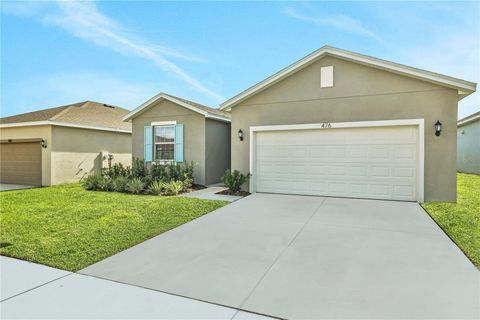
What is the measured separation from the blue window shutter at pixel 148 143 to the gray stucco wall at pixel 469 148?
18.3 m

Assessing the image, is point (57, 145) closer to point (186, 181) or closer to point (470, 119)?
point (186, 181)

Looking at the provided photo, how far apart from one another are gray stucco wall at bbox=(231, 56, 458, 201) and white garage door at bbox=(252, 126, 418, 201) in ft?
1.32

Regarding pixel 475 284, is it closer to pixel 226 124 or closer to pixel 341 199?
pixel 341 199

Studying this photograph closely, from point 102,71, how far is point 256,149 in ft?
36.8

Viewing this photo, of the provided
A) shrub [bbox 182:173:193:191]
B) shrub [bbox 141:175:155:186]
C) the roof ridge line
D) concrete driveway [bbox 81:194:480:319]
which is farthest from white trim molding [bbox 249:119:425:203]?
the roof ridge line

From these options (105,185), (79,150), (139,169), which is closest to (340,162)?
(139,169)

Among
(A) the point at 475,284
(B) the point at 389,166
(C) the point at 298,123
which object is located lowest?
(A) the point at 475,284

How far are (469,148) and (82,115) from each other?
23.1 meters

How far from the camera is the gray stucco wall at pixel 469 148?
16.0 metres

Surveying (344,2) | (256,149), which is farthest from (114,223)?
(344,2)

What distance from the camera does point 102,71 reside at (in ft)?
51.2

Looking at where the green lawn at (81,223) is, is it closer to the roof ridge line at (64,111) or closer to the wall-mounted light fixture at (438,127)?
the roof ridge line at (64,111)

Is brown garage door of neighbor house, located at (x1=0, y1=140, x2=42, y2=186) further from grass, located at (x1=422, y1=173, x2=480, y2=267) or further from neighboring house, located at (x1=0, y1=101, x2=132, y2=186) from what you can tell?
grass, located at (x1=422, y1=173, x2=480, y2=267)

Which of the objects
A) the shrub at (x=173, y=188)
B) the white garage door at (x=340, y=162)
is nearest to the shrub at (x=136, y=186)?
the shrub at (x=173, y=188)
